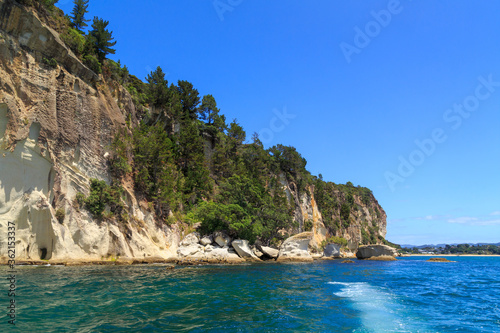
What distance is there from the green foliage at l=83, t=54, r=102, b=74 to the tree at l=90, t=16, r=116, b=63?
6.22ft

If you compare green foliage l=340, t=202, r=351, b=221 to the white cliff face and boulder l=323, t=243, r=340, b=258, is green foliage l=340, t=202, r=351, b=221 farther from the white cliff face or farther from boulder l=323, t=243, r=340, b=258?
the white cliff face

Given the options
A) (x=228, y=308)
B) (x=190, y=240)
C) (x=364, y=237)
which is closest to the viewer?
(x=228, y=308)

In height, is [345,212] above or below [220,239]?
above

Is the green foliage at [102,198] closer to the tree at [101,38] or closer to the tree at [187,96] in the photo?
the tree at [101,38]

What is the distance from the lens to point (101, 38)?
32.5m

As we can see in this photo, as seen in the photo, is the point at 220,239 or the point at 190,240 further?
the point at 220,239

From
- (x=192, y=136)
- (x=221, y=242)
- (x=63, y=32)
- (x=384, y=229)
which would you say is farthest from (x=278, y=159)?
(x=384, y=229)

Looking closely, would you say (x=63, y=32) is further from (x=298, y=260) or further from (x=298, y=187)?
(x=298, y=187)

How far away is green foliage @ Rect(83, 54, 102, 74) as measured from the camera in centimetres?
3084

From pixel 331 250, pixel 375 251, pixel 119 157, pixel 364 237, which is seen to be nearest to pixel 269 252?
pixel 119 157

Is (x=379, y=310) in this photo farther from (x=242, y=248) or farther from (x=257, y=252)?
(x=257, y=252)

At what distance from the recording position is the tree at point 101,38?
106ft

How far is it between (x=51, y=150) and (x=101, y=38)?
14974 millimetres

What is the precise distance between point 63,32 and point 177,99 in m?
18.3
